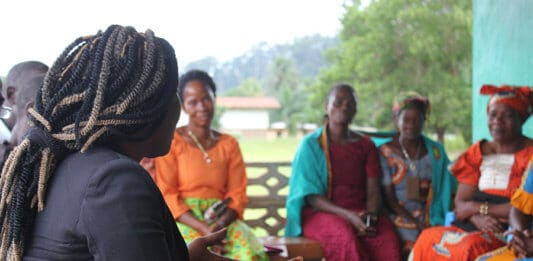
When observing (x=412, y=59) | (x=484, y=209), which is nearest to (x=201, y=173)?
(x=484, y=209)

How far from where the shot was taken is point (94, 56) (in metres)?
1.28

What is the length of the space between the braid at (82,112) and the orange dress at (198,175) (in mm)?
2108

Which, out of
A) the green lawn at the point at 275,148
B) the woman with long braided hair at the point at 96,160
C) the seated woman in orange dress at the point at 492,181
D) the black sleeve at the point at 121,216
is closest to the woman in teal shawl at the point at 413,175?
the seated woman in orange dress at the point at 492,181

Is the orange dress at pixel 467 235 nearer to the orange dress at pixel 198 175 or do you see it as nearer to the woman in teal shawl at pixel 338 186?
the woman in teal shawl at pixel 338 186

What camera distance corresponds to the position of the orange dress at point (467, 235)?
310 cm

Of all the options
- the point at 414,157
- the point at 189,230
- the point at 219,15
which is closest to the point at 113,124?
the point at 189,230

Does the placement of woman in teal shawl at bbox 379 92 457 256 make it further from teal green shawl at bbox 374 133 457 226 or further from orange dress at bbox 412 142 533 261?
orange dress at bbox 412 142 533 261

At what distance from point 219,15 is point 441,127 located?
11.9 metres

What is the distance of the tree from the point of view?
571 inches

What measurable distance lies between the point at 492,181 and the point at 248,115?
2562 centimetres

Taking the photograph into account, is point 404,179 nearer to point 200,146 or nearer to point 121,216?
point 200,146

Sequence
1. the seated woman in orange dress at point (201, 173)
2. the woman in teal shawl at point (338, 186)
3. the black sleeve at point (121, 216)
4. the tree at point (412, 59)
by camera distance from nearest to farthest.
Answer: the black sleeve at point (121, 216) → the seated woman in orange dress at point (201, 173) → the woman in teal shawl at point (338, 186) → the tree at point (412, 59)

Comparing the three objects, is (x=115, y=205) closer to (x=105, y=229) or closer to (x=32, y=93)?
(x=105, y=229)

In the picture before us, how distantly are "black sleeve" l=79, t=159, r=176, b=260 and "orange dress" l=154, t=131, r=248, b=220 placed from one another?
2229 millimetres
